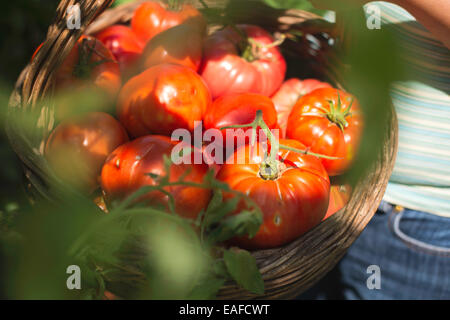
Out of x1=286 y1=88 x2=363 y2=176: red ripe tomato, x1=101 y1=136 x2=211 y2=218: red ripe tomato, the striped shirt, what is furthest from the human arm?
x1=101 y1=136 x2=211 y2=218: red ripe tomato

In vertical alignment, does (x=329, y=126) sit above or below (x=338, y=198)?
above

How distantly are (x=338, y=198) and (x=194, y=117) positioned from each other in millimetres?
362

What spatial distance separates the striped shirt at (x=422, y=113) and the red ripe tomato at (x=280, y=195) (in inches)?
10.7

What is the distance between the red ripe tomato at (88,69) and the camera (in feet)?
2.60

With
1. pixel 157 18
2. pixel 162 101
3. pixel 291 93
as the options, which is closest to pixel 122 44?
pixel 157 18

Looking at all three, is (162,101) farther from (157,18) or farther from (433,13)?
(433,13)

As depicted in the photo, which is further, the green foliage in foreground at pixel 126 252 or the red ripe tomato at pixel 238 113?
the red ripe tomato at pixel 238 113

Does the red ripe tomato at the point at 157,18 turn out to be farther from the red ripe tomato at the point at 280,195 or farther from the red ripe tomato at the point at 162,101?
the red ripe tomato at the point at 280,195

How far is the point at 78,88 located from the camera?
789 mm

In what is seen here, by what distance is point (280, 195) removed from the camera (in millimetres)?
638

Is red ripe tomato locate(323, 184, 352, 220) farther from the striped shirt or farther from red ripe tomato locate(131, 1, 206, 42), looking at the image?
red ripe tomato locate(131, 1, 206, 42)

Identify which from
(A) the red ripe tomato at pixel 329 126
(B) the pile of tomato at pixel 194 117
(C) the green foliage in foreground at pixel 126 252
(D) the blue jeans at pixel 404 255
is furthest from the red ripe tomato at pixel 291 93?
(C) the green foliage in foreground at pixel 126 252

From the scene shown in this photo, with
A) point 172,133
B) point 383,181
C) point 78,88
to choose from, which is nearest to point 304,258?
point 383,181

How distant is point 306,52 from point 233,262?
0.72m
